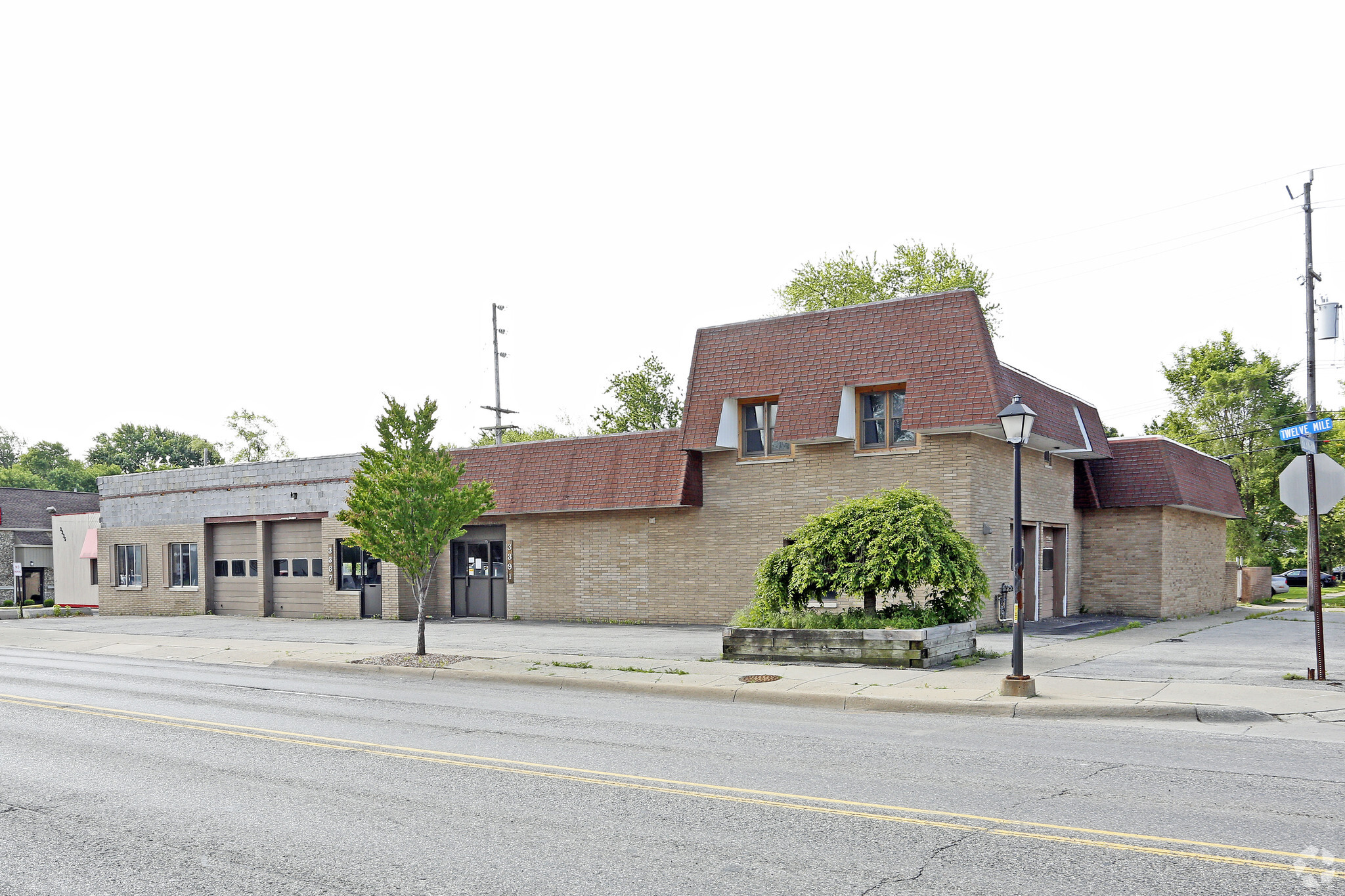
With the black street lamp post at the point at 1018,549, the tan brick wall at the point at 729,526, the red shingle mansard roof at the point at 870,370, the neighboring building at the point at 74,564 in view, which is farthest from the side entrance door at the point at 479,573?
the neighboring building at the point at 74,564

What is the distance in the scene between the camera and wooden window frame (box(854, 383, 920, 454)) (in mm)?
21969

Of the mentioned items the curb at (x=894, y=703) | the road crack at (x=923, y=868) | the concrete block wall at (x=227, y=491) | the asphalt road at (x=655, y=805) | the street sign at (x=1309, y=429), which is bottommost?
the curb at (x=894, y=703)

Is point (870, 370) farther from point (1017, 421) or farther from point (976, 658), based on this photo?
point (1017, 421)

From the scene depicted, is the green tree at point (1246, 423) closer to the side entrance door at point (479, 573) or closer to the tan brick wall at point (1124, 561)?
the tan brick wall at point (1124, 561)

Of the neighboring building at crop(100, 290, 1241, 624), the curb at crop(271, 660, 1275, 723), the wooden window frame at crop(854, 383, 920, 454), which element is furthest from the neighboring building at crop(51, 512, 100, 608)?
the wooden window frame at crop(854, 383, 920, 454)

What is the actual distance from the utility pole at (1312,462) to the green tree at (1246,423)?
26436 millimetres

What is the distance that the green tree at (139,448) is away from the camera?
98312 millimetres

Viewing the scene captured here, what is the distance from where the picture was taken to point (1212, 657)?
16.6 m

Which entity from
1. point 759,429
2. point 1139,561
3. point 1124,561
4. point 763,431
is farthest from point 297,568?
point 1139,561

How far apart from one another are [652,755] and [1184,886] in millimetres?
4954

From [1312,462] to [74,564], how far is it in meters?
47.3

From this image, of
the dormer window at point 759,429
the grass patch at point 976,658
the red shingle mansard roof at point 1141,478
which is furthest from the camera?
the red shingle mansard roof at point 1141,478

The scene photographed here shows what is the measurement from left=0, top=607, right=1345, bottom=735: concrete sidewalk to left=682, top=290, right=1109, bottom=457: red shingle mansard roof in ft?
→ 16.0

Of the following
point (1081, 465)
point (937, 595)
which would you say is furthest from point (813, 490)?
point (1081, 465)
